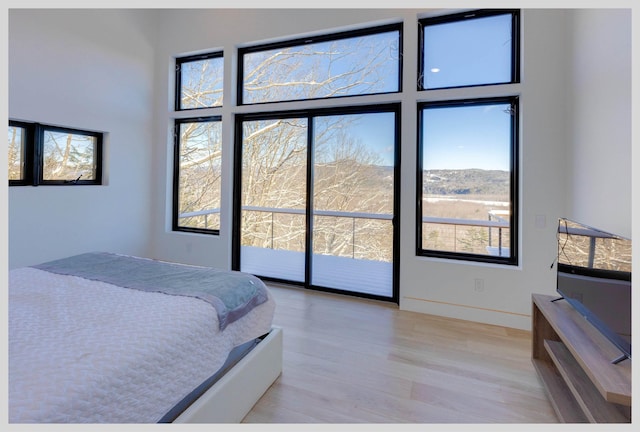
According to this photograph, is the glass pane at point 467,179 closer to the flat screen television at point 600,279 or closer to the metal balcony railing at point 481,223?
the metal balcony railing at point 481,223

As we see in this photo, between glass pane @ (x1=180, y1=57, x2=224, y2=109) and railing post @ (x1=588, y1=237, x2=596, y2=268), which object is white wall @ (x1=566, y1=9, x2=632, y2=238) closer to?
railing post @ (x1=588, y1=237, x2=596, y2=268)

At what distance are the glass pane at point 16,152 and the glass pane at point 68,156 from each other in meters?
0.16

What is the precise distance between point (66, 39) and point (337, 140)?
9.62ft

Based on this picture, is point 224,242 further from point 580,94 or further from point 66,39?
point 580,94

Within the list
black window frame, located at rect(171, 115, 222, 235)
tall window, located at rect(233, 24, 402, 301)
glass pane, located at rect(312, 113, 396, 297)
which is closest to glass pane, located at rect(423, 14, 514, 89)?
tall window, located at rect(233, 24, 402, 301)

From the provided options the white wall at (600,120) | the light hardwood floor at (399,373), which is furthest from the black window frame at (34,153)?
the white wall at (600,120)

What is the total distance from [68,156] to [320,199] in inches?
108

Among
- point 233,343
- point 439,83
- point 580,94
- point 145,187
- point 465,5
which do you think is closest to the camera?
point 233,343

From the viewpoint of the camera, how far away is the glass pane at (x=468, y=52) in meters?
2.75

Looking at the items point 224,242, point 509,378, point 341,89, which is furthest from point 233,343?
point 341,89

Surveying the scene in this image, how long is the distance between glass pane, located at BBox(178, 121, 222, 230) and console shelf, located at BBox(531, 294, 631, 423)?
3.43 meters

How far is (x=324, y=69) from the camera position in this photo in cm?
336

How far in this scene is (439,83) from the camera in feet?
9.55

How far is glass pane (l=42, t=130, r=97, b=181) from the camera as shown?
3088 mm
